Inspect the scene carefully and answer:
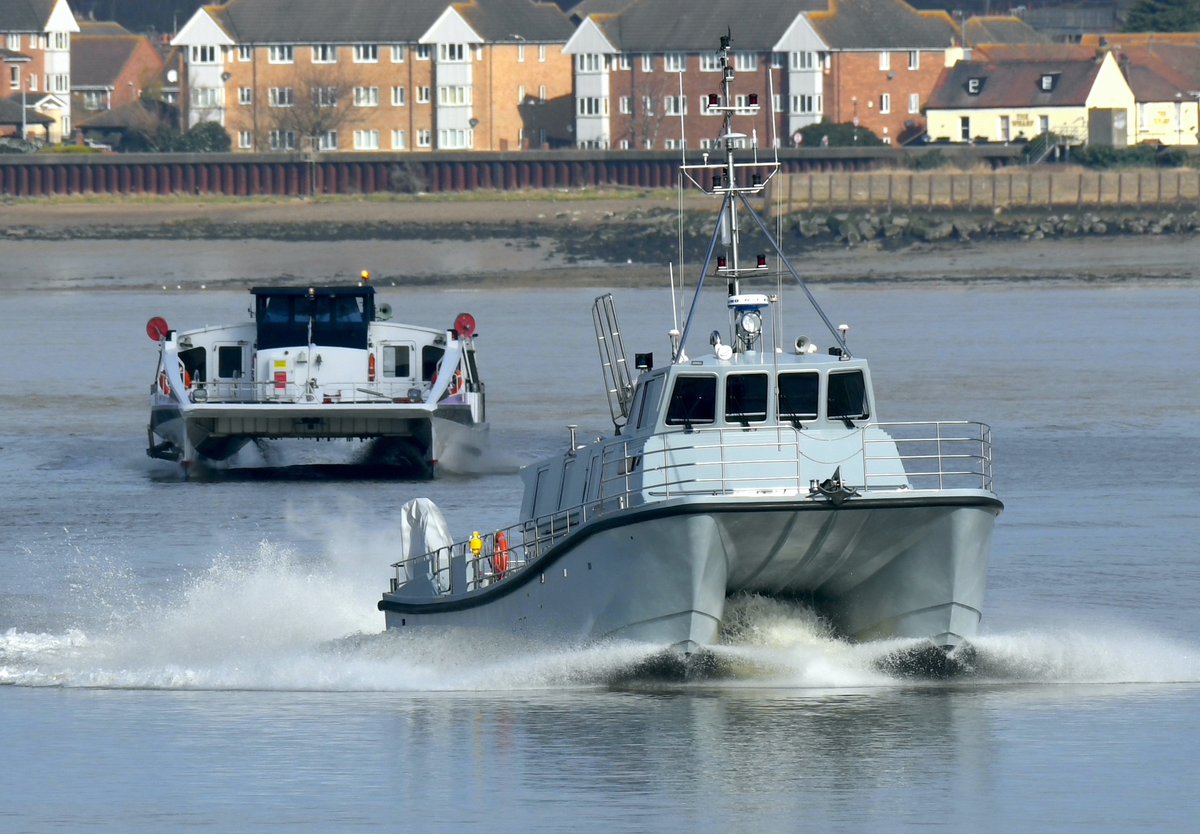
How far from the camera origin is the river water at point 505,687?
15.9 meters

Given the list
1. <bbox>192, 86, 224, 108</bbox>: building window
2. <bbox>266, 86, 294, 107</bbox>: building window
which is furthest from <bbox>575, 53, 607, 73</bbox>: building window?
<bbox>192, 86, 224, 108</bbox>: building window

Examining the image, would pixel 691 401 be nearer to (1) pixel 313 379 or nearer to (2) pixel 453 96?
(1) pixel 313 379

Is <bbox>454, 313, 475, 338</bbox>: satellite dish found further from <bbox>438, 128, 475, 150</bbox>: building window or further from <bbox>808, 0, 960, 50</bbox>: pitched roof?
<bbox>438, 128, 475, 150</bbox>: building window

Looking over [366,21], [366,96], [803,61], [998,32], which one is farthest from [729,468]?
[998,32]

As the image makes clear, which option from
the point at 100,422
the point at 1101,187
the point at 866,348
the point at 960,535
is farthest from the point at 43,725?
the point at 1101,187

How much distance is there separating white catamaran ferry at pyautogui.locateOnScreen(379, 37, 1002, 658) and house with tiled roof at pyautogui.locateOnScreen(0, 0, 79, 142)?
12045 centimetres

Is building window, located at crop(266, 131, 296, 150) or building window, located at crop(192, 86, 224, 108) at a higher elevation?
building window, located at crop(192, 86, 224, 108)

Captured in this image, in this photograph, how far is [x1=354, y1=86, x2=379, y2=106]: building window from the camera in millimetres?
122750

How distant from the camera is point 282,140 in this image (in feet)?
398

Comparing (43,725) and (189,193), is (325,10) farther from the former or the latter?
(43,725)

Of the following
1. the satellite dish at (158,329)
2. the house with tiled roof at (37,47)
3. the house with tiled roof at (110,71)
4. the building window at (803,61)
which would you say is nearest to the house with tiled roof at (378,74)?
the building window at (803,61)

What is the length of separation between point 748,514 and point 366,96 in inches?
4235

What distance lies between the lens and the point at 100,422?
43.3 metres

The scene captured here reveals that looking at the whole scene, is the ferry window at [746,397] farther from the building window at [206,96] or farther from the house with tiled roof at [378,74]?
the building window at [206,96]
